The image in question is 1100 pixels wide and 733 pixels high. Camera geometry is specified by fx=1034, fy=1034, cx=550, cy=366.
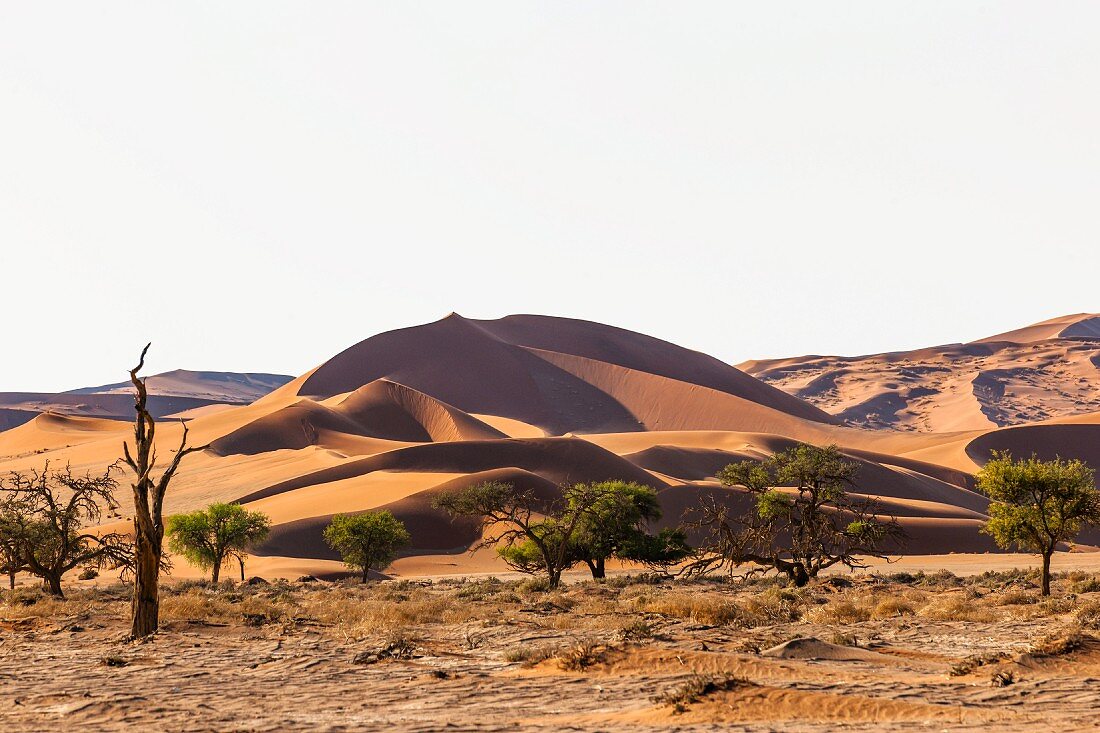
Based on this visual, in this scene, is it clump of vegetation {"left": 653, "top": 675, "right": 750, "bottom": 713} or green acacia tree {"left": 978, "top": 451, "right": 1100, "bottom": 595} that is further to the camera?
green acacia tree {"left": 978, "top": 451, "right": 1100, "bottom": 595}

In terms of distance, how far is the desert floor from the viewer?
11672mm

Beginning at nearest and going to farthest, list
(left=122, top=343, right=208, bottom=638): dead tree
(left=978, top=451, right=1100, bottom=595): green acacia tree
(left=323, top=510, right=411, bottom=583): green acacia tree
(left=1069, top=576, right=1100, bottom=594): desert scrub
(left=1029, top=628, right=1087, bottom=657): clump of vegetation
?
(left=1029, top=628, right=1087, bottom=657): clump of vegetation → (left=122, top=343, right=208, bottom=638): dead tree → (left=1069, top=576, right=1100, bottom=594): desert scrub → (left=978, top=451, right=1100, bottom=595): green acacia tree → (left=323, top=510, right=411, bottom=583): green acacia tree

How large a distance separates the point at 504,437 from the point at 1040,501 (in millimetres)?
95648

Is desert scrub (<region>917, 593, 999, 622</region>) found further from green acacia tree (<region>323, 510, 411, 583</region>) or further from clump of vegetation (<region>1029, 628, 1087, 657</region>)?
green acacia tree (<region>323, 510, 411, 583</region>)

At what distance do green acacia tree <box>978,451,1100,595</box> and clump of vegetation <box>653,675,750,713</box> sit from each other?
25.8 m

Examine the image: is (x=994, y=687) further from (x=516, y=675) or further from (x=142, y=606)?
(x=142, y=606)

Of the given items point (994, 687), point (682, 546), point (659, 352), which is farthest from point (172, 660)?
point (659, 352)

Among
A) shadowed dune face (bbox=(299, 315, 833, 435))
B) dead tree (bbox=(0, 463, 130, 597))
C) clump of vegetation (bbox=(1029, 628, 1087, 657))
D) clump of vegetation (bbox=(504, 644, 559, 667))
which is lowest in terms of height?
clump of vegetation (bbox=(1029, 628, 1087, 657))

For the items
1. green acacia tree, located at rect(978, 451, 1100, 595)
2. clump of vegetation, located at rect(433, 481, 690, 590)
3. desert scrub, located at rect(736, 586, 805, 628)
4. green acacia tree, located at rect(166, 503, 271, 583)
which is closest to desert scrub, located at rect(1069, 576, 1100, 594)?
green acacia tree, located at rect(978, 451, 1100, 595)

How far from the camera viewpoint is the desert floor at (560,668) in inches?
460

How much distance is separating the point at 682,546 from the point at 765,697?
4345 cm

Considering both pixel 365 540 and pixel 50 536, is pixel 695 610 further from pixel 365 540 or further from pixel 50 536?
pixel 365 540

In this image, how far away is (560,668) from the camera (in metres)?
15.2

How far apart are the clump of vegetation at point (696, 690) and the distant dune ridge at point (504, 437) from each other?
147 feet
